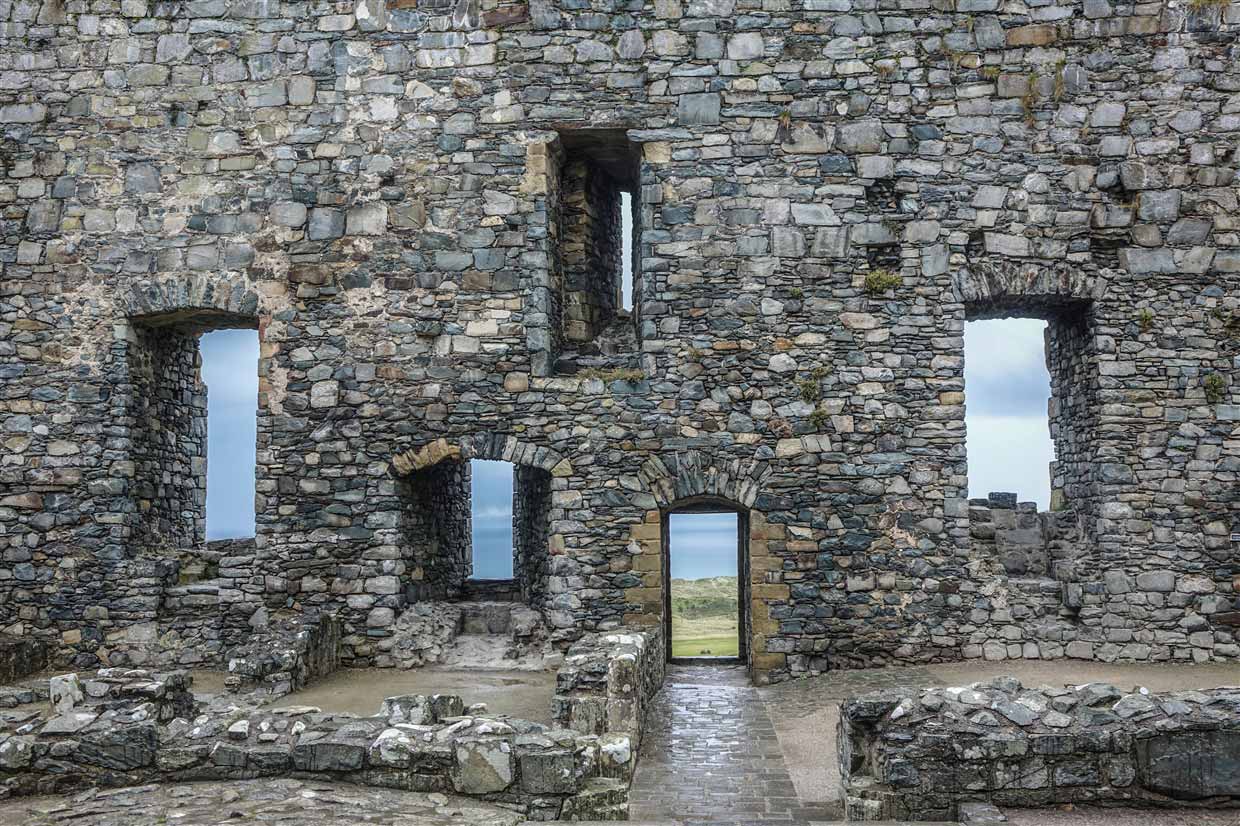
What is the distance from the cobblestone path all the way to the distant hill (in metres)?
8.94

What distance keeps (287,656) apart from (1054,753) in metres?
6.96

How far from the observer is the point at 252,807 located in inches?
196

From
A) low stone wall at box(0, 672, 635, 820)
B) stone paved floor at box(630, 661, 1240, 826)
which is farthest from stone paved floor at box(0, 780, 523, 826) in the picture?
stone paved floor at box(630, 661, 1240, 826)

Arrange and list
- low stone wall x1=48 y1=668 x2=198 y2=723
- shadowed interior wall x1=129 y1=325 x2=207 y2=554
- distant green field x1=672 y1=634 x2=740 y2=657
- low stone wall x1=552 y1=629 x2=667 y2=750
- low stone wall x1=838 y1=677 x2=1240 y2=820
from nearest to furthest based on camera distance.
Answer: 1. low stone wall x1=838 y1=677 x2=1240 y2=820
2. low stone wall x1=48 y1=668 x2=198 y2=723
3. low stone wall x1=552 y1=629 x2=667 y2=750
4. shadowed interior wall x1=129 y1=325 x2=207 y2=554
5. distant green field x1=672 y1=634 x2=740 y2=657

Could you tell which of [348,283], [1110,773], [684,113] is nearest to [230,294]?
[348,283]

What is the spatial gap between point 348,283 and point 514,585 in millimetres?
4368

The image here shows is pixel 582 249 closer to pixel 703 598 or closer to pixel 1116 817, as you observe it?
pixel 1116 817

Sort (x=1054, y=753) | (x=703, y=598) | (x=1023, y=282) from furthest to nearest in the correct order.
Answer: (x=703, y=598), (x=1023, y=282), (x=1054, y=753)

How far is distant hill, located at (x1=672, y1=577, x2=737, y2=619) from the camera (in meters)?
18.8

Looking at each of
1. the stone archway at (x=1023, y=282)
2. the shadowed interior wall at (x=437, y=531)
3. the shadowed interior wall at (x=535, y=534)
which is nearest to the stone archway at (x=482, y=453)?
the shadowed interior wall at (x=437, y=531)

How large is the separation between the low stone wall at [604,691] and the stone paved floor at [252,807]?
2.22 meters

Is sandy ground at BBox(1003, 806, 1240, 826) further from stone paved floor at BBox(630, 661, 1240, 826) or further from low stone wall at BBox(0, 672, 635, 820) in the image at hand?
low stone wall at BBox(0, 672, 635, 820)

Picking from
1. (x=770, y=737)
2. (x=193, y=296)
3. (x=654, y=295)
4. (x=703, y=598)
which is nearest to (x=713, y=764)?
(x=770, y=737)

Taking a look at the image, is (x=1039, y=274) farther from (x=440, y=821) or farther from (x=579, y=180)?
(x=440, y=821)
